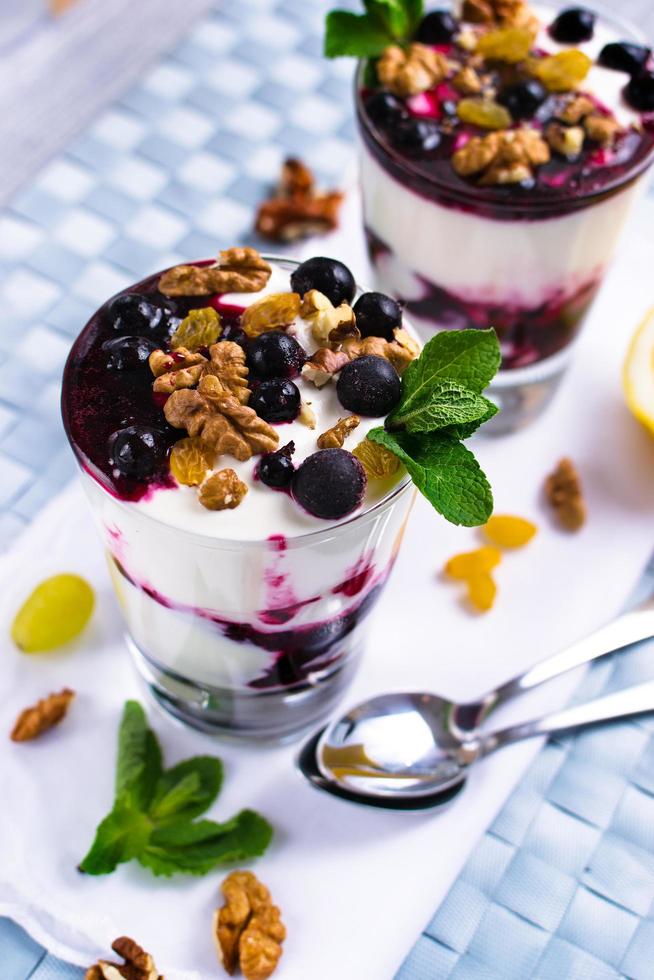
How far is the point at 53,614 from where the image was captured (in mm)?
1496

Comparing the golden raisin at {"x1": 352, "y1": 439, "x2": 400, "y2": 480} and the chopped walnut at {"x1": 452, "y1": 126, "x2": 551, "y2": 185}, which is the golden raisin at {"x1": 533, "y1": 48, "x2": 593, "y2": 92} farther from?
the golden raisin at {"x1": 352, "y1": 439, "x2": 400, "y2": 480}

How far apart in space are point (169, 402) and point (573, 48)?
0.91 meters

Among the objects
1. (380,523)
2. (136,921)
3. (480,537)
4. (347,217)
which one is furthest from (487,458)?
(136,921)

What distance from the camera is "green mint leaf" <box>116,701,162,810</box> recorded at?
138cm

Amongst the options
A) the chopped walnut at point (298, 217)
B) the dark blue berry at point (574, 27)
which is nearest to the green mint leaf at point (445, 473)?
the dark blue berry at point (574, 27)

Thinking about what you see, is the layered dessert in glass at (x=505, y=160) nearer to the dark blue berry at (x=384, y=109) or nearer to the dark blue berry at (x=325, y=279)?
the dark blue berry at (x=384, y=109)

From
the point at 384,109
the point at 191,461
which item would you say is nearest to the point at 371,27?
the point at 384,109

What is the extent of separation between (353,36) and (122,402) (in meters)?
0.74

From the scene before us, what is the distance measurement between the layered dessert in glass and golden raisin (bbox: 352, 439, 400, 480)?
0.50 metres

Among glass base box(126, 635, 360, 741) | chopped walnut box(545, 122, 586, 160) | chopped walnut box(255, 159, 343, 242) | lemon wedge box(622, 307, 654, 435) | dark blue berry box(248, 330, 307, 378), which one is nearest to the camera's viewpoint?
dark blue berry box(248, 330, 307, 378)

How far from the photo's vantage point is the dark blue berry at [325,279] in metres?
1.24

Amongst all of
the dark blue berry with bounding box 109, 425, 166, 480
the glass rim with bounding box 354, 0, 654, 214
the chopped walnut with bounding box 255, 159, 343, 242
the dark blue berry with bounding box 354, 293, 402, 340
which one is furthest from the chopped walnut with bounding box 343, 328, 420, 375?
the chopped walnut with bounding box 255, 159, 343, 242

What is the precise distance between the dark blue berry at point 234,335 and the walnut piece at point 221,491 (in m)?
0.19

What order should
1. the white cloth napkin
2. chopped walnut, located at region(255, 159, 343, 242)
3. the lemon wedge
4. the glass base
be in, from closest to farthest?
the white cloth napkin < the glass base < the lemon wedge < chopped walnut, located at region(255, 159, 343, 242)
